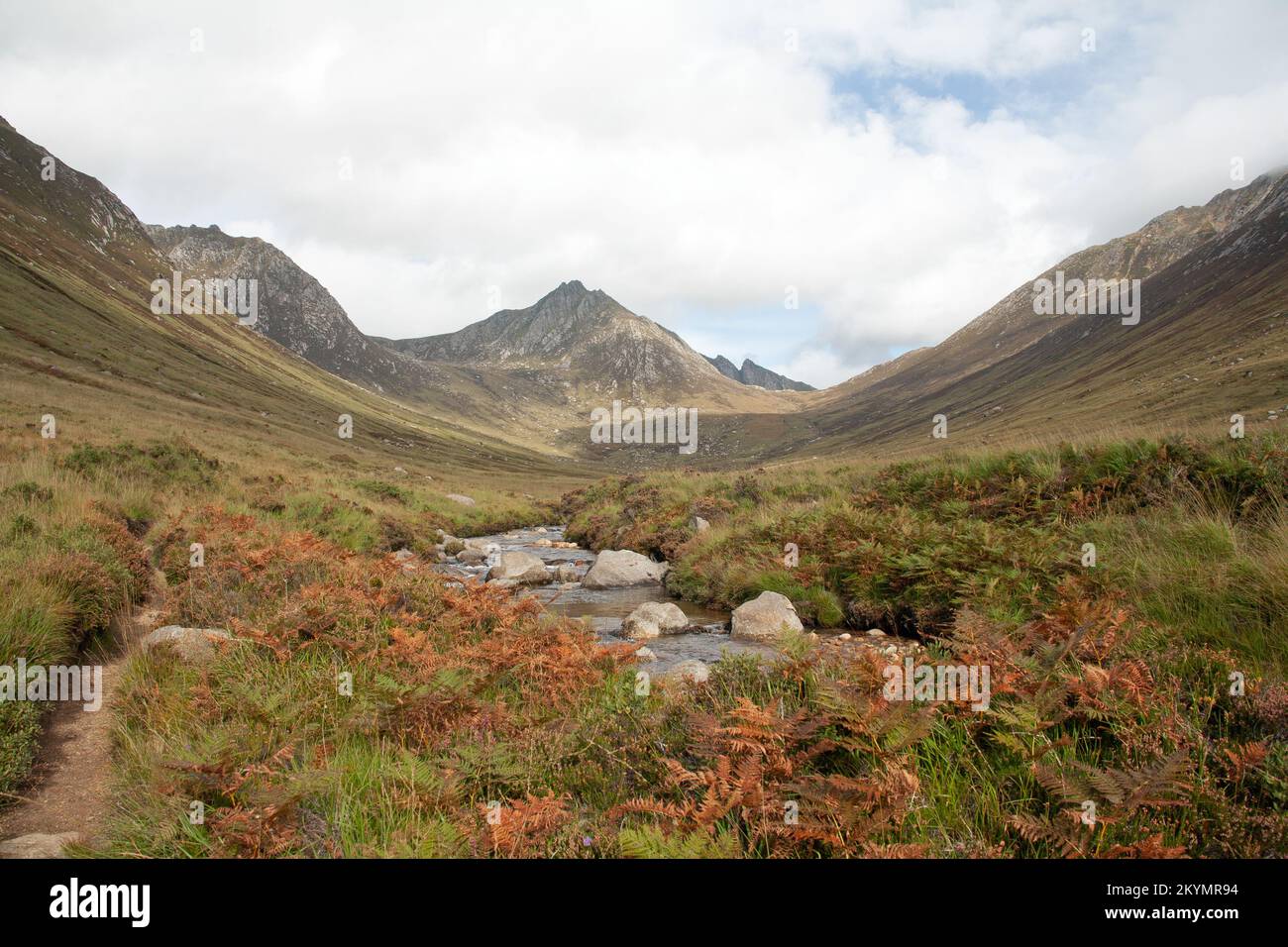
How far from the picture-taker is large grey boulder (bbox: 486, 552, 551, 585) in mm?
15344

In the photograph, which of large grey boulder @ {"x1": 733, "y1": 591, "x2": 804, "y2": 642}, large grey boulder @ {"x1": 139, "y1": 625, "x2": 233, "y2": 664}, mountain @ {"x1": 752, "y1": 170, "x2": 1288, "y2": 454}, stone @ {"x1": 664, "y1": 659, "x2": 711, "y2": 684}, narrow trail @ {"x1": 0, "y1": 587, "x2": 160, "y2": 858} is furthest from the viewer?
mountain @ {"x1": 752, "y1": 170, "x2": 1288, "y2": 454}

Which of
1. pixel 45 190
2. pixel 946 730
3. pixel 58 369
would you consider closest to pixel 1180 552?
pixel 946 730

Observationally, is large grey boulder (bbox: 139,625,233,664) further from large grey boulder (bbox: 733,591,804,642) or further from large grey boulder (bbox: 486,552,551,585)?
large grey boulder (bbox: 486,552,551,585)

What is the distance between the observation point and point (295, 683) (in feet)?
18.8

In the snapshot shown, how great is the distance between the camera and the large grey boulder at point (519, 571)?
15.3 meters

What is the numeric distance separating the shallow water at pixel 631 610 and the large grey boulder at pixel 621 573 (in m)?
0.28

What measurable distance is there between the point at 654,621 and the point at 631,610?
69.3 inches

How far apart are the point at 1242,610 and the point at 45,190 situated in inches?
7556

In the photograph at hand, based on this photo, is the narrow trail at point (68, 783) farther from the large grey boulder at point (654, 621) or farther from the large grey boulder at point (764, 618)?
the large grey boulder at point (764, 618)

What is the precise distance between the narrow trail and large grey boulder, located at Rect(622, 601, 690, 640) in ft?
21.4

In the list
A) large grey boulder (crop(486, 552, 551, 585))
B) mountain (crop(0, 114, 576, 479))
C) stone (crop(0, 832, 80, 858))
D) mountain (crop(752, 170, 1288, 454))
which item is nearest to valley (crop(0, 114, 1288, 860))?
stone (crop(0, 832, 80, 858))

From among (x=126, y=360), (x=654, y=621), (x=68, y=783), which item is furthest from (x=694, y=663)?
(x=126, y=360)

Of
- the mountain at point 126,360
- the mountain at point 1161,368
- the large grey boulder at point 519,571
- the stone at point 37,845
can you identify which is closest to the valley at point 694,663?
the stone at point 37,845
